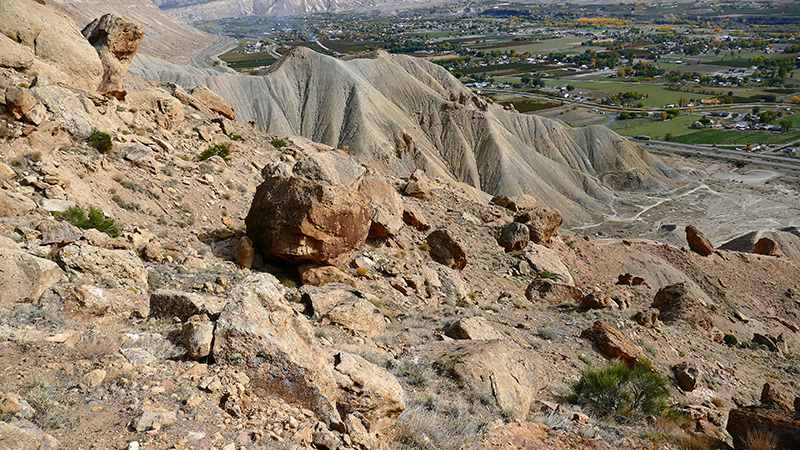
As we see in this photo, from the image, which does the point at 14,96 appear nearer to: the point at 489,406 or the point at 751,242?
the point at 489,406

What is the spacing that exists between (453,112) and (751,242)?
44.4 metres

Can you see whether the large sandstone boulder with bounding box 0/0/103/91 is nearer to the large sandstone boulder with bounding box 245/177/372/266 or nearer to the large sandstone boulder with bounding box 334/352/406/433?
the large sandstone boulder with bounding box 245/177/372/266

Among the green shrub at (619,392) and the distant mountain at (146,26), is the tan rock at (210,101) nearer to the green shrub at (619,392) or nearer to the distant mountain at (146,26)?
the green shrub at (619,392)

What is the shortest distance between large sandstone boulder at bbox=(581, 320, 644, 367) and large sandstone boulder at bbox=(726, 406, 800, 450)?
12.3 feet

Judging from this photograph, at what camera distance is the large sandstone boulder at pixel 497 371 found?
10.3m

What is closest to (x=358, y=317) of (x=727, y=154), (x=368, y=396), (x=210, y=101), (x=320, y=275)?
(x=320, y=275)

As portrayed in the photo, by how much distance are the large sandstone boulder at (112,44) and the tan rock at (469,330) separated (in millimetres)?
18773

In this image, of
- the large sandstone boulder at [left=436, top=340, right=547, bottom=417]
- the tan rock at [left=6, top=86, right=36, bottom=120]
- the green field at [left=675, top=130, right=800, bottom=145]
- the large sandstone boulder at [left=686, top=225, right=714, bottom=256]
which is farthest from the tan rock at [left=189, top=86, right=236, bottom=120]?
the green field at [left=675, top=130, right=800, bottom=145]

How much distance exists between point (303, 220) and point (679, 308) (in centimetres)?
2064

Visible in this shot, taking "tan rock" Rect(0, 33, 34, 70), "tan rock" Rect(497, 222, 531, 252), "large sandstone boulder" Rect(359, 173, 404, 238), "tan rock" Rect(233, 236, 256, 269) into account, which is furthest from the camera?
"tan rock" Rect(497, 222, 531, 252)

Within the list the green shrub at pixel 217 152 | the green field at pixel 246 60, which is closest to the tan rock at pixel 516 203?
the green shrub at pixel 217 152

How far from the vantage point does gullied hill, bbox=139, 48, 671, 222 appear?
68.7m

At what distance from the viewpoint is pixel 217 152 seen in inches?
891

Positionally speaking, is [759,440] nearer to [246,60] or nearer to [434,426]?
[434,426]
